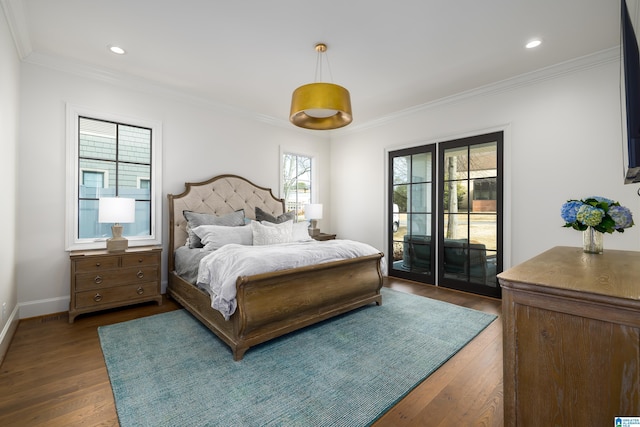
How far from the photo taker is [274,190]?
5.05 metres

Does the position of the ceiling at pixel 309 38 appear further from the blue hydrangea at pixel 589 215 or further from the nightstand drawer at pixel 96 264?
the nightstand drawer at pixel 96 264

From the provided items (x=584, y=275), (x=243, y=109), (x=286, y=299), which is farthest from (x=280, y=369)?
(x=243, y=109)

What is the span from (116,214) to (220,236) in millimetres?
1070

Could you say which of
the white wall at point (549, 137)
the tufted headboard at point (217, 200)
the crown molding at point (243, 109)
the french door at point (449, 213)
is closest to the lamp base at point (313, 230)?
the tufted headboard at point (217, 200)

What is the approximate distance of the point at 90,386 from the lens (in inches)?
76.0

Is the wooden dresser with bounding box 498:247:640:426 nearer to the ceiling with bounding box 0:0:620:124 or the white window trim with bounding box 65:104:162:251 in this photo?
the ceiling with bounding box 0:0:620:124

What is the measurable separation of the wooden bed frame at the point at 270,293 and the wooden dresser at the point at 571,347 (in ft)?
5.52

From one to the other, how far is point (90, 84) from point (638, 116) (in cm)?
460

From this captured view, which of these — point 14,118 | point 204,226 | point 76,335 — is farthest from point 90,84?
point 76,335

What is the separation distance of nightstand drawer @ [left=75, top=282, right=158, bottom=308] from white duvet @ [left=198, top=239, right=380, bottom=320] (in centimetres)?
103

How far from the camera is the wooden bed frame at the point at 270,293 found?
2.28m

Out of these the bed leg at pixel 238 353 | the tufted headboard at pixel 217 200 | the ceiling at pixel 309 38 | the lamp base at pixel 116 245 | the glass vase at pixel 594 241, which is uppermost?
the ceiling at pixel 309 38

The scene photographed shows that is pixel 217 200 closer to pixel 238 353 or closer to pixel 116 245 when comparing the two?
pixel 116 245

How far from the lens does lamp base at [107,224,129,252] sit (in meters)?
3.20
